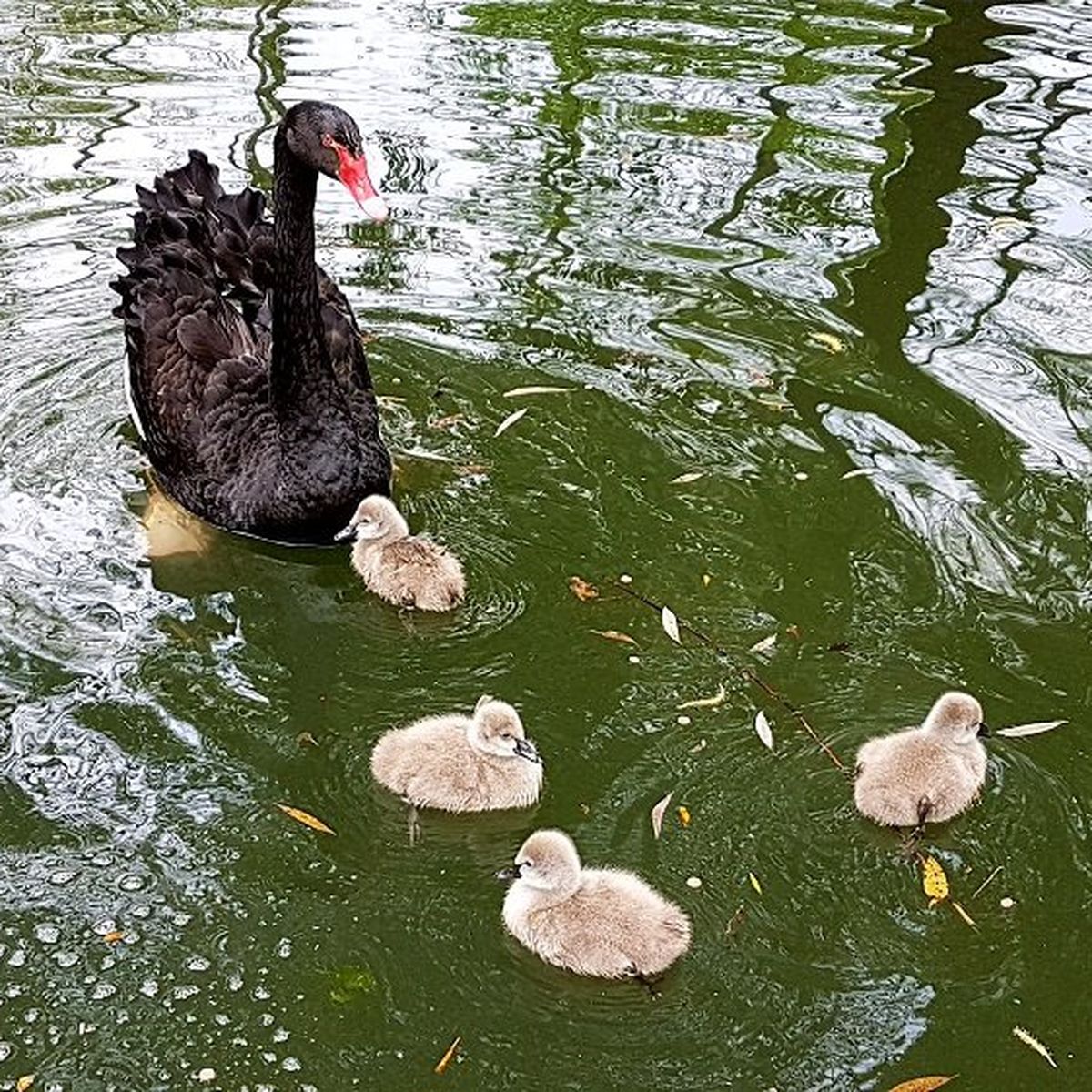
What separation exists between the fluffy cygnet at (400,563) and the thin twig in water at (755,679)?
46 centimetres

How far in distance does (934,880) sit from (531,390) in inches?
91.8

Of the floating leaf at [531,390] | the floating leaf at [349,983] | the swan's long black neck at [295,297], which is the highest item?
the swan's long black neck at [295,297]

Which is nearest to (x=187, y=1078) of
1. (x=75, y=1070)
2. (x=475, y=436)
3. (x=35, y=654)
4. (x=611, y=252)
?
(x=75, y=1070)

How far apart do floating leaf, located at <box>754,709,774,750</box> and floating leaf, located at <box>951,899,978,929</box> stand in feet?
1.88

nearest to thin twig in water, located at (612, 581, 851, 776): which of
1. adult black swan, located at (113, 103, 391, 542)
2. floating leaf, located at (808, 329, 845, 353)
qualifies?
adult black swan, located at (113, 103, 391, 542)

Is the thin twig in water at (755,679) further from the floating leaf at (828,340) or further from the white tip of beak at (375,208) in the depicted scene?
the floating leaf at (828,340)

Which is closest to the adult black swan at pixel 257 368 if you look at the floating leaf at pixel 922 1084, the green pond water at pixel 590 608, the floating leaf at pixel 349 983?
the green pond water at pixel 590 608

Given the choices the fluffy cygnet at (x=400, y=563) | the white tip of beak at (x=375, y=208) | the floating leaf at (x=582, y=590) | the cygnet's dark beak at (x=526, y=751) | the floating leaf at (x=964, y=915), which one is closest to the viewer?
the floating leaf at (x=964, y=915)

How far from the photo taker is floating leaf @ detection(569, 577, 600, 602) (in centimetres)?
432

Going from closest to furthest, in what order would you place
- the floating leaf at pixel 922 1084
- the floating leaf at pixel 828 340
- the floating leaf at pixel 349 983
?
the floating leaf at pixel 922 1084 → the floating leaf at pixel 349 983 → the floating leaf at pixel 828 340

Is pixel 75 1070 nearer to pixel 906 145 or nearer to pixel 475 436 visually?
pixel 475 436

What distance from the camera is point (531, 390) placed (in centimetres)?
529

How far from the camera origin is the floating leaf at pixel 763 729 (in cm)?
382

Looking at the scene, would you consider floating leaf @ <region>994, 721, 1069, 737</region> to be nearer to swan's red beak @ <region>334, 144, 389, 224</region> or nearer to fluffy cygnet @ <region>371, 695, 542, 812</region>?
fluffy cygnet @ <region>371, 695, 542, 812</region>
